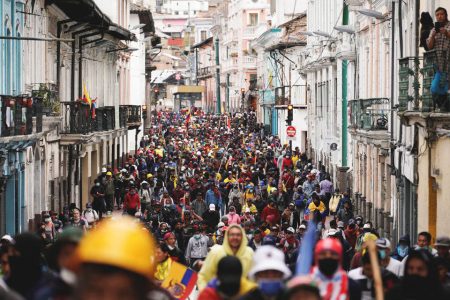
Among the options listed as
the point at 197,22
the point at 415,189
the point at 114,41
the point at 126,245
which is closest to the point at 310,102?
the point at 114,41

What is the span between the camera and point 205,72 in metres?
148

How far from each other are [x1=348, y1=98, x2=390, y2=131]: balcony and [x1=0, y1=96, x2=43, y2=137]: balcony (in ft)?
24.5

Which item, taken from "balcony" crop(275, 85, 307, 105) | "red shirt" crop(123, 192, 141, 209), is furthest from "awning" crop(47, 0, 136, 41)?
"balcony" crop(275, 85, 307, 105)

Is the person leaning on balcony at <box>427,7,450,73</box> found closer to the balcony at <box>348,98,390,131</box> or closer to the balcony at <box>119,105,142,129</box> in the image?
the balcony at <box>348,98,390,131</box>

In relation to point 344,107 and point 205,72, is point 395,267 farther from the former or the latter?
point 205,72

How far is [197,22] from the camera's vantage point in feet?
570

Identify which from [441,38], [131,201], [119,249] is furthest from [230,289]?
[131,201]

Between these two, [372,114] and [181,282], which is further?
[372,114]

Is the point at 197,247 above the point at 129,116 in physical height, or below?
below

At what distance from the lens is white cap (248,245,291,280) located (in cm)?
894

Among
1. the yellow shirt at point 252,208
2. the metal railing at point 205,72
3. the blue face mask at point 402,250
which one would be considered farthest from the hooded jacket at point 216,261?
the metal railing at point 205,72

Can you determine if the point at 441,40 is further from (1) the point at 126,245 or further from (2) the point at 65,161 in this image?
(2) the point at 65,161

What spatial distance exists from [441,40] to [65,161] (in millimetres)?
20151

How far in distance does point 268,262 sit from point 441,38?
10517mm
